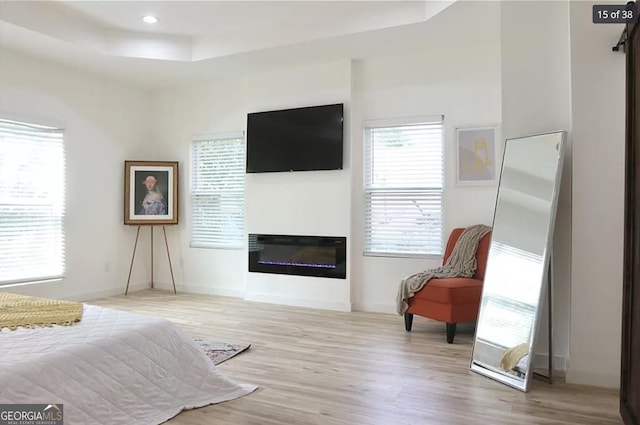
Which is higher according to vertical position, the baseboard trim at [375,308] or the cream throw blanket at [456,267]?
the cream throw blanket at [456,267]

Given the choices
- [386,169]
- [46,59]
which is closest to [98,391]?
[386,169]

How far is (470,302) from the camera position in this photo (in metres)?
4.05

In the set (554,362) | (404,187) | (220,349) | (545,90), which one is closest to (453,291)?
(554,362)

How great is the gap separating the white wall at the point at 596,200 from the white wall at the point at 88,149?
5320 mm

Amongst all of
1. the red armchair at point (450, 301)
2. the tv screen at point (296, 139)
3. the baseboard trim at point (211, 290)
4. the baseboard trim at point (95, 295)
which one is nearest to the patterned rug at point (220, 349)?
the red armchair at point (450, 301)

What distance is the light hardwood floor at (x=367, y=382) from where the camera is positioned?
258 cm

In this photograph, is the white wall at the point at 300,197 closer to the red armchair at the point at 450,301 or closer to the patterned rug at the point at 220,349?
the red armchair at the point at 450,301

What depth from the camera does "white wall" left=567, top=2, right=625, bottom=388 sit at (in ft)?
9.66

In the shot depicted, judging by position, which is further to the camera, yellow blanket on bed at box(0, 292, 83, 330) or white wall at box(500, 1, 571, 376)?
white wall at box(500, 1, 571, 376)

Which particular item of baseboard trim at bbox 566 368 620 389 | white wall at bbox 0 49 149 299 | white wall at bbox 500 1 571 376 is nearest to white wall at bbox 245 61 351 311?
white wall at bbox 0 49 149 299

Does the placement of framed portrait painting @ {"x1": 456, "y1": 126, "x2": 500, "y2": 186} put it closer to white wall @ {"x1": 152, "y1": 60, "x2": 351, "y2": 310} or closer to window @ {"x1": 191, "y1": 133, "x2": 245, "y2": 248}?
white wall @ {"x1": 152, "y1": 60, "x2": 351, "y2": 310}

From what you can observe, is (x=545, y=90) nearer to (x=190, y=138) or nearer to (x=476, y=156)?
(x=476, y=156)

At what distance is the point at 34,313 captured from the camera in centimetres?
261

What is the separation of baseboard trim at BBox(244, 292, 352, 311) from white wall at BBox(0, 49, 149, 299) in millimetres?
1880
